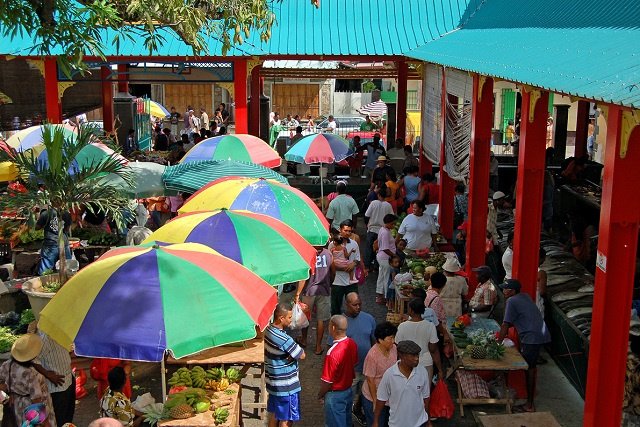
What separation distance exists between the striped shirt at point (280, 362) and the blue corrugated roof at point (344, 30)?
10.3 metres

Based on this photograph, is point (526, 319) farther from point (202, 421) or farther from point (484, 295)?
point (202, 421)

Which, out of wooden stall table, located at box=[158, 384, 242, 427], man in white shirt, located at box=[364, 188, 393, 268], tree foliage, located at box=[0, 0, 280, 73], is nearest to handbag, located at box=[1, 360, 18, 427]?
wooden stall table, located at box=[158, 384, 242, 427]

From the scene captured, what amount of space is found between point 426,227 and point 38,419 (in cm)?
750

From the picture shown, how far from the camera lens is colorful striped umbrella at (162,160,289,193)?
12258mm

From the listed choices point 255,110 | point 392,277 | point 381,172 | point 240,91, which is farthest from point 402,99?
point 392,277

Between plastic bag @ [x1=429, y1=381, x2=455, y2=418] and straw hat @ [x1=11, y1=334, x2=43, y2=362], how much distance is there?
3.97m

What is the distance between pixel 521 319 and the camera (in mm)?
9102

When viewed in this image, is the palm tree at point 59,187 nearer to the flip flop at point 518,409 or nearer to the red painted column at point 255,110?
the flip flop at point 518,409

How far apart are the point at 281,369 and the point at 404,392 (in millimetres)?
1279

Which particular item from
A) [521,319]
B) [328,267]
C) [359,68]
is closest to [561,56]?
[521,319]

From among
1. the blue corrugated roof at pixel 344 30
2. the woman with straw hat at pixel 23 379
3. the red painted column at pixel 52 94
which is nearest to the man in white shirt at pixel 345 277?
the woman with straw hat at pixel 23 379

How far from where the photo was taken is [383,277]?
1255 cm

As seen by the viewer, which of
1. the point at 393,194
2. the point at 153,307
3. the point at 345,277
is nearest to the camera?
the point at 153,307

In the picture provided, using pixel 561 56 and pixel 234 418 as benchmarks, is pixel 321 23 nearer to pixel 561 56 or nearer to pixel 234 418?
pixel 561 56
